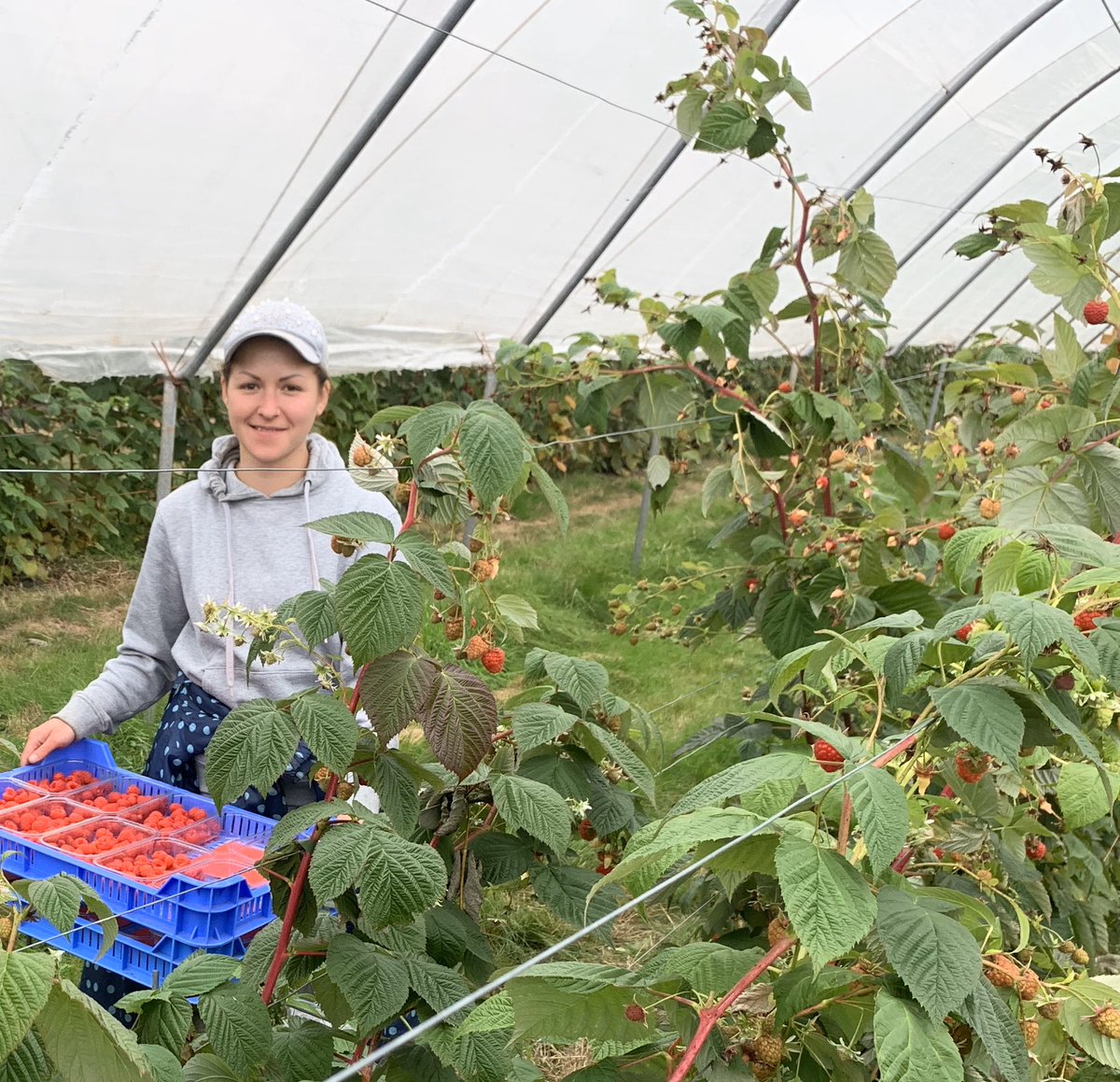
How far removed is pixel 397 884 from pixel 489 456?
383 millimetres

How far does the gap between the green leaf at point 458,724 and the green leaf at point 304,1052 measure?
292mm

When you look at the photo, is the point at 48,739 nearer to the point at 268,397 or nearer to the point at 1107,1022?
the point at 268,397

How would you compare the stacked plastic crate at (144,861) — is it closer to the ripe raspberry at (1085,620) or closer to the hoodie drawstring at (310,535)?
the hoodie drawstring at (310,535)

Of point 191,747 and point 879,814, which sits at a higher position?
point 879,814

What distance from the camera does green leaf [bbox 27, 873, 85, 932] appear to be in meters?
0.94

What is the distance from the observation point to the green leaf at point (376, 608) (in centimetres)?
110

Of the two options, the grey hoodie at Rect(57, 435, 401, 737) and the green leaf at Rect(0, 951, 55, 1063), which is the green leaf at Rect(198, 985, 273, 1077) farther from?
the grey hoodie at Rect(57, 435, 401, 737)

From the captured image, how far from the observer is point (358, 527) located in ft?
3.71

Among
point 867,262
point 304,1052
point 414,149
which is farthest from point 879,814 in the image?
point 414,149

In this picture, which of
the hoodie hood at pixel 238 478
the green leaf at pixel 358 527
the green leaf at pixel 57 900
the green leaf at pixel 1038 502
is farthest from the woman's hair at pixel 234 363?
the green leaf at pixel 57 900

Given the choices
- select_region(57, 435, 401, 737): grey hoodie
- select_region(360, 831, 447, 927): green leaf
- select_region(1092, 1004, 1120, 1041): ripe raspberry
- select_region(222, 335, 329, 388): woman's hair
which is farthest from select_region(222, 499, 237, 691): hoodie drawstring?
select_region(1092, 1004, 1120, 1041): ripe raspberry

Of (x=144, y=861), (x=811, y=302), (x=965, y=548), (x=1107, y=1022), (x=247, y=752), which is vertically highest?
(x=811, y=302)

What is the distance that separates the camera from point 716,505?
794 centimetres

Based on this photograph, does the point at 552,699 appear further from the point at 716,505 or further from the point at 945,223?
the point at 716,505
